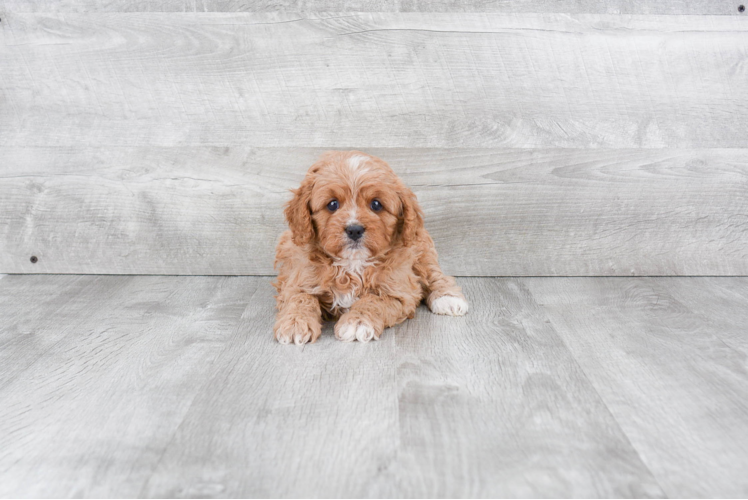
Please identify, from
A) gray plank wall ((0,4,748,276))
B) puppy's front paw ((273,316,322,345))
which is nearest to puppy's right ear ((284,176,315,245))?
puppy's front paw ((273,316,322,345))

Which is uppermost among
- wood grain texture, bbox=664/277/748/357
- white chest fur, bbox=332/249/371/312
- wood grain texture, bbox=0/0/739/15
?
wood grain texture, bbox=0/0/739/15

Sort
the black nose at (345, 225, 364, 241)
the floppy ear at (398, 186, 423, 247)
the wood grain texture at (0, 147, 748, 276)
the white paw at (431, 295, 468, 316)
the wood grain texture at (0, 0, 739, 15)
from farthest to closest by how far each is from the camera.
A: 1. the wood grain texture at (0, 147, 748, 276)
2. the wood grain texture at (0, 0, 739, 15)
3. the white paw at (431, 295, 468, 316)
4. the floppy ear at (398, 186, 423, 247)
5. the black nose at (345, 225, 364, 241)

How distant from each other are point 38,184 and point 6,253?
1.34ft

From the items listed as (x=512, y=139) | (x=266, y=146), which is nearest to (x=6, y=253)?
(x=266, y=146)

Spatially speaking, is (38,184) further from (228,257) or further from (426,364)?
(426,364)

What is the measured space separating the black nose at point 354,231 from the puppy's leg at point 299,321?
33cm

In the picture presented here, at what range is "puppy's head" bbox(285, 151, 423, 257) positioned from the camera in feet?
7.62

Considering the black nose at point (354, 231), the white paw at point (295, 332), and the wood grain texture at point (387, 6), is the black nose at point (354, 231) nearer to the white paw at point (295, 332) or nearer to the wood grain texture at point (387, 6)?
the white paw at point (295, 332)

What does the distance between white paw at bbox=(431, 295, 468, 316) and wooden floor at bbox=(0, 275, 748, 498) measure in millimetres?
41

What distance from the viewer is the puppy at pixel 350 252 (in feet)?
7.65

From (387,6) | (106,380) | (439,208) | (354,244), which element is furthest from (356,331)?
(387,6)

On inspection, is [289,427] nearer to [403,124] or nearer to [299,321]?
[299,321]

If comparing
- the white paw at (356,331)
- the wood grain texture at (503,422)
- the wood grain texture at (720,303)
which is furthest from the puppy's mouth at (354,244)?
the wood grain texture at (720,303)

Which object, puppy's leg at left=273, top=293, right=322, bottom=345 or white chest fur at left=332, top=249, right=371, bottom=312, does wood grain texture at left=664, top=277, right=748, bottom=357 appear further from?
puppy's leg at left=273, top=293, right=322, bottom=345
